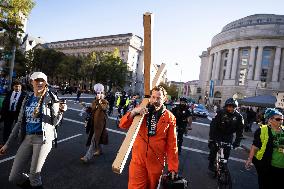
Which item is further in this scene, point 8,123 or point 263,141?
point 8,123

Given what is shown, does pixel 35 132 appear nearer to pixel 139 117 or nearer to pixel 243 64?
pixel 139 117

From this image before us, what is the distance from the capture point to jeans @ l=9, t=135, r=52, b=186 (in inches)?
153

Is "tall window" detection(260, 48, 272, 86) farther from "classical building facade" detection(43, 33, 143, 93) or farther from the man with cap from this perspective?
the man with cap

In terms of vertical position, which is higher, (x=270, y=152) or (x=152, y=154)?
(x=152, y=154)

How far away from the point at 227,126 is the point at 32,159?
4.43 meters

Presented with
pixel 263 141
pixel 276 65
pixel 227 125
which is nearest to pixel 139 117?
pixel 263 141

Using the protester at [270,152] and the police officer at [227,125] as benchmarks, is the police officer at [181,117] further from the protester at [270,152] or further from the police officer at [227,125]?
the protester at [270,152]

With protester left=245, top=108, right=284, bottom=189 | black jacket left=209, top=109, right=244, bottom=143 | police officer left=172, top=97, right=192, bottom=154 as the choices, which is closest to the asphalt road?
police officer left=172, top=97, right=192, bottom=154

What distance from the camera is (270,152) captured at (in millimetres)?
4562

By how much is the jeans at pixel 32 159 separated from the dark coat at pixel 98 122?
3.78 m

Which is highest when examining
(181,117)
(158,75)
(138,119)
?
(158,75)

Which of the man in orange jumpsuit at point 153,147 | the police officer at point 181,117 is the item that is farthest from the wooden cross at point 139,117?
the police officer at point 181,117

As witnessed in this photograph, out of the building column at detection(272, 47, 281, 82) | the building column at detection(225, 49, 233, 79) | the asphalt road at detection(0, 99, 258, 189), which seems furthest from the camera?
the building column at detection(225, 49, 233, 79)

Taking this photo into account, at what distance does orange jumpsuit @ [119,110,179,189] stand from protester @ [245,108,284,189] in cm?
171
